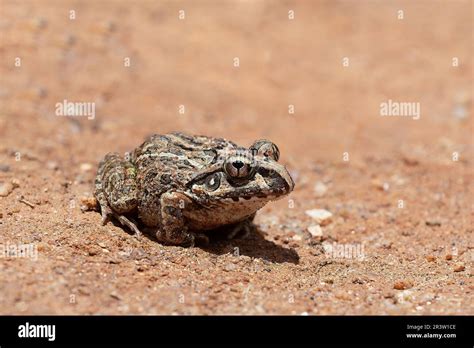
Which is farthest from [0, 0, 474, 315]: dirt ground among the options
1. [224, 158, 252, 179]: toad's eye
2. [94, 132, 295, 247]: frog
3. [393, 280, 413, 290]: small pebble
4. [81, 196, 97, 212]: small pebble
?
[224, 158, 252, 179]: toad's eye

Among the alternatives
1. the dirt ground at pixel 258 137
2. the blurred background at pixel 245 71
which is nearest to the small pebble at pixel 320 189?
the dirt ground at pixel 258 137

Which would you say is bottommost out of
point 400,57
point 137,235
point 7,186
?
point 137,235

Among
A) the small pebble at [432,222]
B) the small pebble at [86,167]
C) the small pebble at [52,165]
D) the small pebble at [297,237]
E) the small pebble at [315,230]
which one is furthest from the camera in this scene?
the small pebble at [86,167]

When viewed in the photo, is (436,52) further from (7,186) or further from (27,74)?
(7,186)

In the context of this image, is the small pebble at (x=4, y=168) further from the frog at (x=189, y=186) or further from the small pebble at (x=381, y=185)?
the small pebble at (x=381, y=185)

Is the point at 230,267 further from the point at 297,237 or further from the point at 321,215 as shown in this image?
the point at 321,215

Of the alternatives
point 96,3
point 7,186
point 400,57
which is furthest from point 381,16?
point 7,186

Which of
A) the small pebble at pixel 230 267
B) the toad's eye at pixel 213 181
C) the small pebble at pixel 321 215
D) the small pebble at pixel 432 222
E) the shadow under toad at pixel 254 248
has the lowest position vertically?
the small pebble at pixel 230 267

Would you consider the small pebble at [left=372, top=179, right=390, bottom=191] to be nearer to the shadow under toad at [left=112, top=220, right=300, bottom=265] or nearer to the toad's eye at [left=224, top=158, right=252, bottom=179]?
the shadow under toad at [left=112, top=220, right=300, bottom=265]
